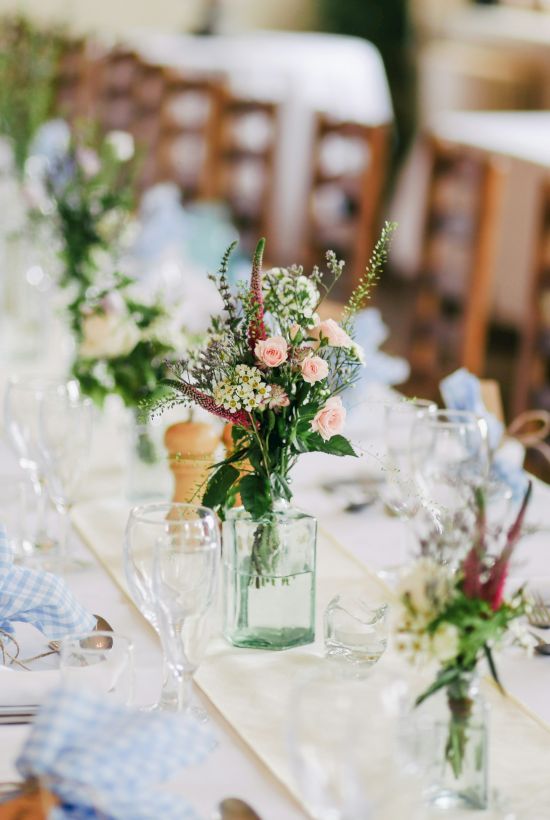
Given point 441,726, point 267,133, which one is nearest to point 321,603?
point 441,726

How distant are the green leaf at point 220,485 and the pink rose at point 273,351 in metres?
0.15

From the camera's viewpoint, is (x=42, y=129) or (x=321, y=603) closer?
(x=321, y=603)

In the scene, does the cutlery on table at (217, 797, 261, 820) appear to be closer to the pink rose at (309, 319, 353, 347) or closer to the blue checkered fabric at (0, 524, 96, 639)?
the blue checkered fabric at (0, 524, 96, 639)

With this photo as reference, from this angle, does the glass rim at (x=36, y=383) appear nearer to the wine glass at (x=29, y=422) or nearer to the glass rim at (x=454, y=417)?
the wine glass at (x=29, y=422)

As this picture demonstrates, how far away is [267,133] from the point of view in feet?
13.2

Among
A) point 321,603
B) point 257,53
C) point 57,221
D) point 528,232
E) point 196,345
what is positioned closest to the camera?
point 321,603

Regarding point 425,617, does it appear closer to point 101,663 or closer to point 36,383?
point 101,663

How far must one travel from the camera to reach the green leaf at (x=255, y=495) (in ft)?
4.03

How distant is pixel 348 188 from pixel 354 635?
8.20 feet

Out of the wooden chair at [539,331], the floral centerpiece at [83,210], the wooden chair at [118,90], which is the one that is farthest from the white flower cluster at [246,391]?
the wooden chair at [118,90]

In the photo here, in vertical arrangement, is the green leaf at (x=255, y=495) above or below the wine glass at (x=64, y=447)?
above

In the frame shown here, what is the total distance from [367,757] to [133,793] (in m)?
0.16

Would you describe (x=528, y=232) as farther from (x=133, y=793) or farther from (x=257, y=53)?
(x=133, y=793)

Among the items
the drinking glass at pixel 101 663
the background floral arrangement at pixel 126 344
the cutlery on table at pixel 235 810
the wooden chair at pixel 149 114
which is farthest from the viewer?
the wooden chair at pixel 149 114
